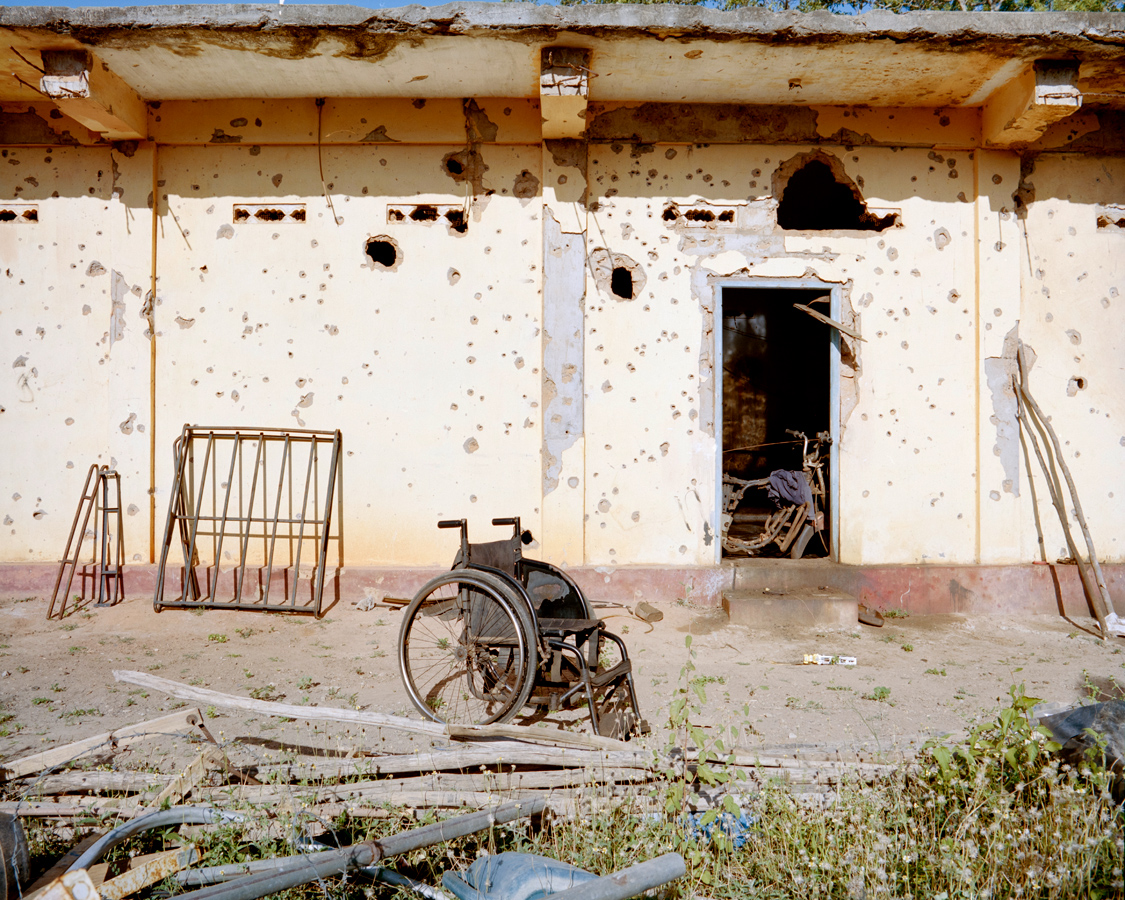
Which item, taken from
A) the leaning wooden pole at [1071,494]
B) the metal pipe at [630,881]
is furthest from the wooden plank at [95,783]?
the leaning wooden pole at [1071,494]

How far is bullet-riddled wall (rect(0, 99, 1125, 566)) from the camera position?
5371 millimetres

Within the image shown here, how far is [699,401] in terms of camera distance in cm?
540

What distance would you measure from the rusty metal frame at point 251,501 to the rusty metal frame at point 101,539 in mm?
366

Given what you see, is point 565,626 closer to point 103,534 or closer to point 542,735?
point 542,735

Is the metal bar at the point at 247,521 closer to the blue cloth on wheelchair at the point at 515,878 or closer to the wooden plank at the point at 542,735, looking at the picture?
the wooden plank at the point at 542,735

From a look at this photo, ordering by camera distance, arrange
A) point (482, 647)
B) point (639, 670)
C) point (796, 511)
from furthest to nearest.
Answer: point (796, 511), point (639, 670), point (482, 647)

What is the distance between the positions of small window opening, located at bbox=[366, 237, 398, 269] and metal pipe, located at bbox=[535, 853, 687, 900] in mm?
4708

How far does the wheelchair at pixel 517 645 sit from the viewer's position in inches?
118

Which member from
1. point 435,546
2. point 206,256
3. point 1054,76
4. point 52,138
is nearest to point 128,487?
point 206,256

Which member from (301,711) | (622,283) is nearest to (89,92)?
(622,283)

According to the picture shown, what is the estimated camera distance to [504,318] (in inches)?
212

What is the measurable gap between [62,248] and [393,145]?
2.71 metres

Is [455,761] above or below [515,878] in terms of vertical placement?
above

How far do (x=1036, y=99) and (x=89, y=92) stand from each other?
6.48 m
